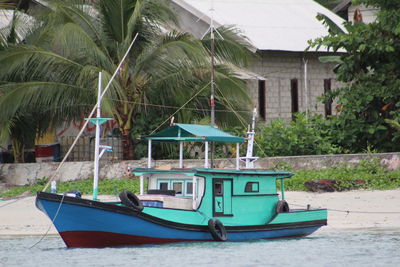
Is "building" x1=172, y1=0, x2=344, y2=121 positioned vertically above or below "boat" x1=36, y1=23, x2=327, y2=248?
above

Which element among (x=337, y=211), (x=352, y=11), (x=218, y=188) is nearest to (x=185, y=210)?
(x=218, y=188)

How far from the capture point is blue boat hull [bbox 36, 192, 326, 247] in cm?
1769

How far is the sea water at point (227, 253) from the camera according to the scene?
55.9ft

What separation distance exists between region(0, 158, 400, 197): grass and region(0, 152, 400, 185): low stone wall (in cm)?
24

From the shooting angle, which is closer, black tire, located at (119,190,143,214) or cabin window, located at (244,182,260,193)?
black tire, located at (119,190,143,214)

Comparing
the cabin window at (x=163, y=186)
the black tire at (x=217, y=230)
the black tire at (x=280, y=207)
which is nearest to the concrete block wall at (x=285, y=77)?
the black tire at (x=280, y=207)

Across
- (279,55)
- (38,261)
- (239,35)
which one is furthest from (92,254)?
(279,55)

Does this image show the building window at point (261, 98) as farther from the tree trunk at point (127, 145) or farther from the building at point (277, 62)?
the tree trunk at point (127, 145)

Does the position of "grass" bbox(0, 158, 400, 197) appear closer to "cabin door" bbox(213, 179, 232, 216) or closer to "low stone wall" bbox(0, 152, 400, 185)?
"low stone wall" bbox(0, 152, 400, 185)

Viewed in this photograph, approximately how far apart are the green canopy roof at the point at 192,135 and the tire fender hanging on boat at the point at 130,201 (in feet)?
6.70

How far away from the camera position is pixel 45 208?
58.1 ft

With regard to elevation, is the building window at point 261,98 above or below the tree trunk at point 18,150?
above

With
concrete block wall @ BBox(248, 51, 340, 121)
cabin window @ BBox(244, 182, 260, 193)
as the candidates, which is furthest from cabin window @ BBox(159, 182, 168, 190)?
concrete block wall @ BBox(248, 51, 340, 121)

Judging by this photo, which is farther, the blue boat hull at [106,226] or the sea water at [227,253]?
the blue boat hull at [106,226]
